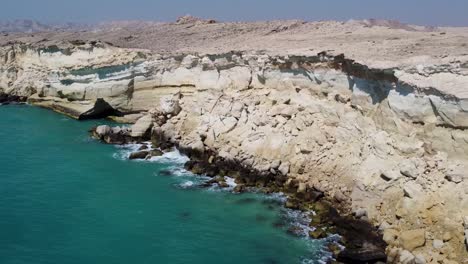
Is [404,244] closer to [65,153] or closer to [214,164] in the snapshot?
[214,164]

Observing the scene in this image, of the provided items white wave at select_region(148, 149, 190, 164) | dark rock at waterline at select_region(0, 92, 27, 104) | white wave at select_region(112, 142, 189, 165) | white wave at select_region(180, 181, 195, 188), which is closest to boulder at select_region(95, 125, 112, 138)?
white wave at select_region(112, 142, 189, 165)

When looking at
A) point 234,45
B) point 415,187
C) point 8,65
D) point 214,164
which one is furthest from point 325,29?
point 8,65

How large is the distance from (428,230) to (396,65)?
6372 millimetres

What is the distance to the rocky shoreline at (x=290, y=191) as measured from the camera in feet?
56.0

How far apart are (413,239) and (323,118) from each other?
27.2ft

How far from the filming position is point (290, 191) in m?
22.3

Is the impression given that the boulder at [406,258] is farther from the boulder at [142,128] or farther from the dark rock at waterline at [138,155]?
the boulder at [142,128]

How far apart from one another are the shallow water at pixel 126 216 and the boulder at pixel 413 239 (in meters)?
2.80

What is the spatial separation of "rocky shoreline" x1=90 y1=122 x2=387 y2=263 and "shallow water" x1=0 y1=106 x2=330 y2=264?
0.70 m

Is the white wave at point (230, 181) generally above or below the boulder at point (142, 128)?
below

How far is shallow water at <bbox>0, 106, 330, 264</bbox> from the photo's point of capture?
55.9 ft

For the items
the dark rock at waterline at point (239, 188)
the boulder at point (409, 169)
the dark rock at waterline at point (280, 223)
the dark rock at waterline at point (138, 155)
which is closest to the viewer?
the boulder at point (409, 169)

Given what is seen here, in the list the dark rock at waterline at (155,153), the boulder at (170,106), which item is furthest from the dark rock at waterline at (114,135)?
the dark rock at waterline at (155,153)

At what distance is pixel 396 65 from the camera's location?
1930 centimetres
